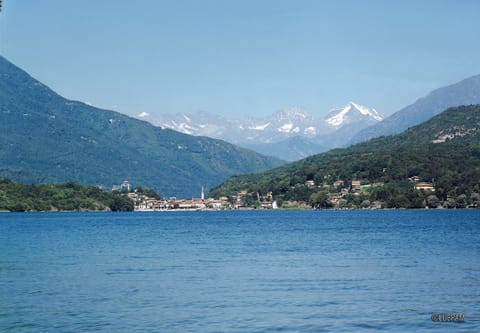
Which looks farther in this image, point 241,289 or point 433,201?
point 433,201

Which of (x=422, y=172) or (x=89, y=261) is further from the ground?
(x=422, y=172)

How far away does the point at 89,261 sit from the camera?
53844 millimetres

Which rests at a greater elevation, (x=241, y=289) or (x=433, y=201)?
(x=433, y=201)

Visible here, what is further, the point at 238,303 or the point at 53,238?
the point at 53,238

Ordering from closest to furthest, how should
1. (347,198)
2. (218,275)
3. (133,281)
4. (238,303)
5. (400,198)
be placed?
(238,303) → (133,281) → (218,275) → (400,198) → (347,198)

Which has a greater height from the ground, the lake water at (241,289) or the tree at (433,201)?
the tree at (433,201)

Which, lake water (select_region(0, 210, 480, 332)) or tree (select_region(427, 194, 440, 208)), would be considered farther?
tree (select_region(427, 194, 440, 208))

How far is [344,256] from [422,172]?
14880 cm

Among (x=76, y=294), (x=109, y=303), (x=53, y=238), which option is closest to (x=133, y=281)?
(x=76, y=294)

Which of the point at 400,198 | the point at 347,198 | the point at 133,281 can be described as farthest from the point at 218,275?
the point at 347,198

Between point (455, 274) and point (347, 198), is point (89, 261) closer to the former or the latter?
point (455, 274)

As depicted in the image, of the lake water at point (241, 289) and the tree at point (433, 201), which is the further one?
the tree at point (433, 201)

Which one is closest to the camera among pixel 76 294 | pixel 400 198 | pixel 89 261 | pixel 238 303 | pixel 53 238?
pixel 238 303

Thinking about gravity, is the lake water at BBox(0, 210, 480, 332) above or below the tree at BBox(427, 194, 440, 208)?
below
